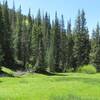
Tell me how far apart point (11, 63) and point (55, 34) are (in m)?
29.3

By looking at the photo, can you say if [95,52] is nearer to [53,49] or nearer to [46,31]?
[53,49]

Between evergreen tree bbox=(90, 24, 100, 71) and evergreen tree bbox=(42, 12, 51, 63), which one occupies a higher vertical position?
evergreen tree bbox=(42, 12, 51, 63)

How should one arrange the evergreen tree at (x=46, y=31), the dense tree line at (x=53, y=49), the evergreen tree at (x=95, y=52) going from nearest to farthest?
the dense tree line at (x=53, y=49)
the evergreen tree at (x=95, y=52)
the evergreen tree at (x=46, y=31)

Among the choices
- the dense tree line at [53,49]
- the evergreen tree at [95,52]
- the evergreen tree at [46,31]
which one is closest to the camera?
the dense tree line at [53,49]

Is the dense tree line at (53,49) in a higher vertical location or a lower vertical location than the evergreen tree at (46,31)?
lower

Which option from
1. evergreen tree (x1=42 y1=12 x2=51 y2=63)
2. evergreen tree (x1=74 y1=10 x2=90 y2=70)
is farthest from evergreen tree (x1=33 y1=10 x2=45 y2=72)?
evergreen tree (x1=42 y1=12 x2=51 y2=63)

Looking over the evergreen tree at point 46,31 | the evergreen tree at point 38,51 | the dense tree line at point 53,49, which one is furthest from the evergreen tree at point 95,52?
the evergreen tree at point 46,31

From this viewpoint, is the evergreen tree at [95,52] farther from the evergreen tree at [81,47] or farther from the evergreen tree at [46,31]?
the evergreen tree at [46,31]

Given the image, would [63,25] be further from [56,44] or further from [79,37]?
[79,37]

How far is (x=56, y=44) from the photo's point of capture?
111688 mm

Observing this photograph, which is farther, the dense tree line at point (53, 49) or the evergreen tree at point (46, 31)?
the evergreen tree at point (46, 31)

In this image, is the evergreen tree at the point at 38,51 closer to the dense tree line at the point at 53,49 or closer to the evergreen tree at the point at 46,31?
the dense tree line at the point at 53,49

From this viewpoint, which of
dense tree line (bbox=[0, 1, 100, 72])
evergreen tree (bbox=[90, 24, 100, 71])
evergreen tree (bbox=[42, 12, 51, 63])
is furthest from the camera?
evergreen tree (bbox=[42, 12, 51, 63])

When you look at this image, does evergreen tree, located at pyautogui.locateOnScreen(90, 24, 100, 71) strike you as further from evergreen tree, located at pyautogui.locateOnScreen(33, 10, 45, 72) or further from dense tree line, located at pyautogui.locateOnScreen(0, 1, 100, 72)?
evergreen tree, located at pyautogui.locateOnScreen(33, 10, 45, 72)
